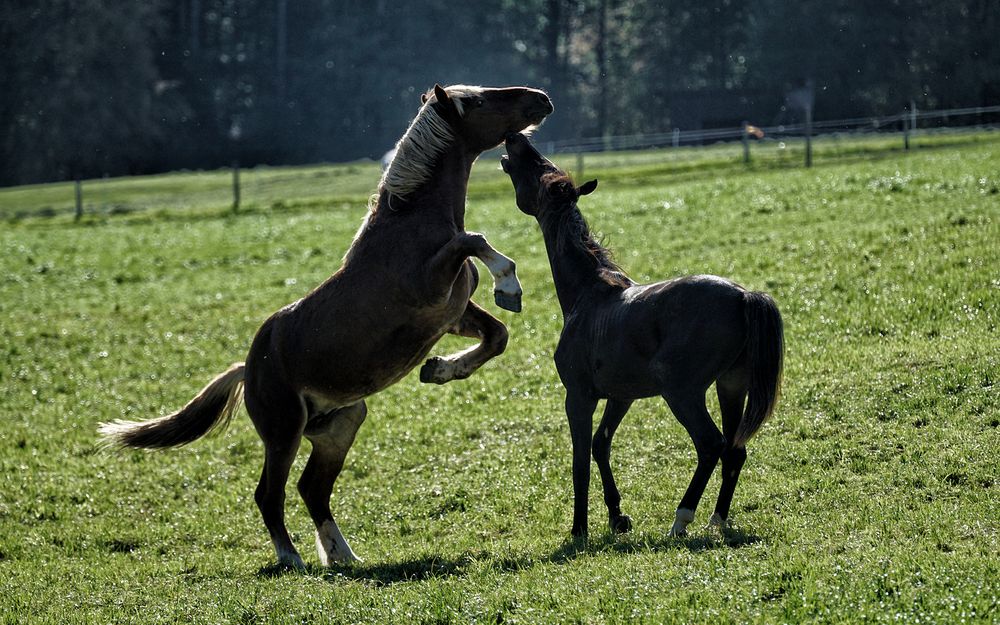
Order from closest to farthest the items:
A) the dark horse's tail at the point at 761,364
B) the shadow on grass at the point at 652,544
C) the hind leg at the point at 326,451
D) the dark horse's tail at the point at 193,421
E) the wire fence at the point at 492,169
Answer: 1. the shadow on grass at the point at 652,544
2. the dark horse's tail at the point at 761,364
3. the hind leg at the point at 326,451
4. the dark horse's tail at the point at 193,421
5. the wire fence at the point at 492,169

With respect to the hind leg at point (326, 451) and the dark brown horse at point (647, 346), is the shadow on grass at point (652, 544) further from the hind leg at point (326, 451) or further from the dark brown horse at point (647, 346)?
the hind leg at point (326, 451)

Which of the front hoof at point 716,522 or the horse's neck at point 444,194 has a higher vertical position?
the horse's neck at point 444,194

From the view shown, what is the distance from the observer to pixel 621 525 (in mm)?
7977

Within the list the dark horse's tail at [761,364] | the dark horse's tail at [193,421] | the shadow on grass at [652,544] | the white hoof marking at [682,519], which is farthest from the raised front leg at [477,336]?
the dark horse's tail at [761,364]

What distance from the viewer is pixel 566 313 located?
856cm

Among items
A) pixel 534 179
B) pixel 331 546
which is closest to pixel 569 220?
pixel 534 179

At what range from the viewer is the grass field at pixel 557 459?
618 centimetres

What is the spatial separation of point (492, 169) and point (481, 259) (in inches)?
1269

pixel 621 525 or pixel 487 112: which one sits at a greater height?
pixel 487 112

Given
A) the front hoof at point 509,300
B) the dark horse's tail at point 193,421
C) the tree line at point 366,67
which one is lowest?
the dark horse's tail at point 193,421

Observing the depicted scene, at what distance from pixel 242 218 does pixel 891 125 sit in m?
26.5

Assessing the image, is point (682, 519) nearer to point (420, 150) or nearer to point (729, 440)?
point (729, 440)

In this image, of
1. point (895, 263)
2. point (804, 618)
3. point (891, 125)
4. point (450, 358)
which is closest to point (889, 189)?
point (895, 263)

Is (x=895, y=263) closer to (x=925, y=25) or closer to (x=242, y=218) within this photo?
(x=242, y=218)
